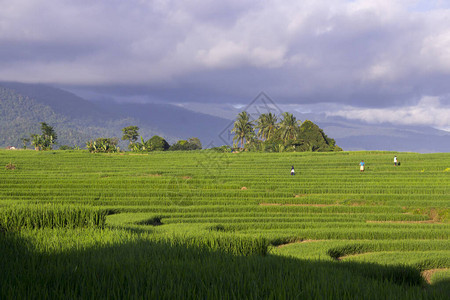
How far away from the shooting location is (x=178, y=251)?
6.62 meters

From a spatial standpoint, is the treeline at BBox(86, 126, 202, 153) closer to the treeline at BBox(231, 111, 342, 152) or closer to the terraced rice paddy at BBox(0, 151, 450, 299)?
the treeline at BBox(231, 111, 342, 152)

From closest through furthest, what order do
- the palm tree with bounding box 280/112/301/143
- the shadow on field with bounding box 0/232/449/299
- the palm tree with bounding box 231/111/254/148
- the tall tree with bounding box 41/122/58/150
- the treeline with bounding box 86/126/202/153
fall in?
the shadow on field with bounding box 0/232/449/299, the treeline with bounding box 86/126/202/153, the palm tree with bounding box 280/112/301/143, the palm tree with bounding box 231/111/254/148, the tall tree with bounding box 41/122/58/150

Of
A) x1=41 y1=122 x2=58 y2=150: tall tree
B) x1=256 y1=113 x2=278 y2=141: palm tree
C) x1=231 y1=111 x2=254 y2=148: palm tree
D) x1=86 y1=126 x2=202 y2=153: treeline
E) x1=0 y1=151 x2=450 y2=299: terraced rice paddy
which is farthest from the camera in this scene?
x1=41 y1=122 x2=58 y2=150: tall tree

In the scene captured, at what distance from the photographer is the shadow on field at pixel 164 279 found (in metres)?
4.15

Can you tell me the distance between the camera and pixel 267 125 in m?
92.8

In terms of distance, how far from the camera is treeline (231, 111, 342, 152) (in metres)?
86.0

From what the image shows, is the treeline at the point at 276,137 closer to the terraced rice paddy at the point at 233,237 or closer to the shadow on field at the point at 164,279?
the terraced rice paddy at the point at 233,237

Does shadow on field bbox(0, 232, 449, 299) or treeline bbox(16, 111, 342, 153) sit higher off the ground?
treeline bbox(16, 111, 342, 153)

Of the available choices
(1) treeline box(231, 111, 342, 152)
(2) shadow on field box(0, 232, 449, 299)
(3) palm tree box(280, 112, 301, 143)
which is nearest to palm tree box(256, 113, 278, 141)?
(1) treeline box(231, 111, 342, 152)

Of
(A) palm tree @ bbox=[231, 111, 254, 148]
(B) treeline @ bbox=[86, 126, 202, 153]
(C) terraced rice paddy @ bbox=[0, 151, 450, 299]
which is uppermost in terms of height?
(A) palm tree @ bbox=[231, 111, 254, 148]

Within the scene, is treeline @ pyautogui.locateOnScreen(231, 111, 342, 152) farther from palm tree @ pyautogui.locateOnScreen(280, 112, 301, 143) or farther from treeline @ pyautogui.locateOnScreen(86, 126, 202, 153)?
treeline @ pyautogui.locateOnScreen(86, 126, 202, 153)

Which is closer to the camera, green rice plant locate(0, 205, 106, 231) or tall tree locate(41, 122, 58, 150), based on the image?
green rice plant locate(0, 205, 106, 231)

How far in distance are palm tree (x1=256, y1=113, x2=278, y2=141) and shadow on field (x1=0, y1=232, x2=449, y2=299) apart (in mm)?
86866

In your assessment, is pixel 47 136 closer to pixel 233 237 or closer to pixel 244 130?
pixel 244 130
